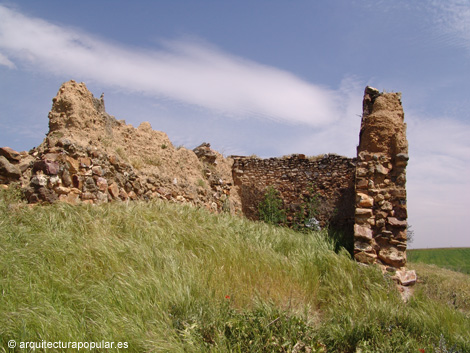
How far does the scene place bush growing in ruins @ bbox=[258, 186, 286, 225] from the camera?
34.6ft

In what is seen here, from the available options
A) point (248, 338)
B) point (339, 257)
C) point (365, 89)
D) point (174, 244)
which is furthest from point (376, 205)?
point (248, 338)

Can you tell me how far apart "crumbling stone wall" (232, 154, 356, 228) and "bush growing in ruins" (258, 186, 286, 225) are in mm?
182

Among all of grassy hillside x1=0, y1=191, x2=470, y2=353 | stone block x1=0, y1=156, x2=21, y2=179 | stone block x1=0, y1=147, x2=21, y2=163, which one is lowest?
grassy hillside x1=0, y1=191, x2=470, y2=353

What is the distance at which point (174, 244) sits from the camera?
5195mm

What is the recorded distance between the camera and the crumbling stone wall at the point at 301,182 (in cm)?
1020

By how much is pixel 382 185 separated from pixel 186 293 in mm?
4498

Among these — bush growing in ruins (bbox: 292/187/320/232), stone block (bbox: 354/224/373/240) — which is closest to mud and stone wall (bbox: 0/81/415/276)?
stone block (bbox: 354/224/373/240)

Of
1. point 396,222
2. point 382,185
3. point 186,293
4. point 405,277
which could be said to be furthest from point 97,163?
point 405,277

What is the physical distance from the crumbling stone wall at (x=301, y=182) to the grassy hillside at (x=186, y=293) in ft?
13.8

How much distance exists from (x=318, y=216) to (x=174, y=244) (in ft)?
20.2

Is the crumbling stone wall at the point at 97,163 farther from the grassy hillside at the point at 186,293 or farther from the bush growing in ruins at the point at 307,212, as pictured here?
the bush growing in ruins at the point at 307,212

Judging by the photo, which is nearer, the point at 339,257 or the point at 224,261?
the point at 224,261

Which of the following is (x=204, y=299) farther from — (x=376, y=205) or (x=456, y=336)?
(x=376, y=205)

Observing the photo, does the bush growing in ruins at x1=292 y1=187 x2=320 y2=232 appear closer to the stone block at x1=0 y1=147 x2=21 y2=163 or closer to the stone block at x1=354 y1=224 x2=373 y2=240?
the stone block at x1=354 y1=224 x2=373 y2=240
